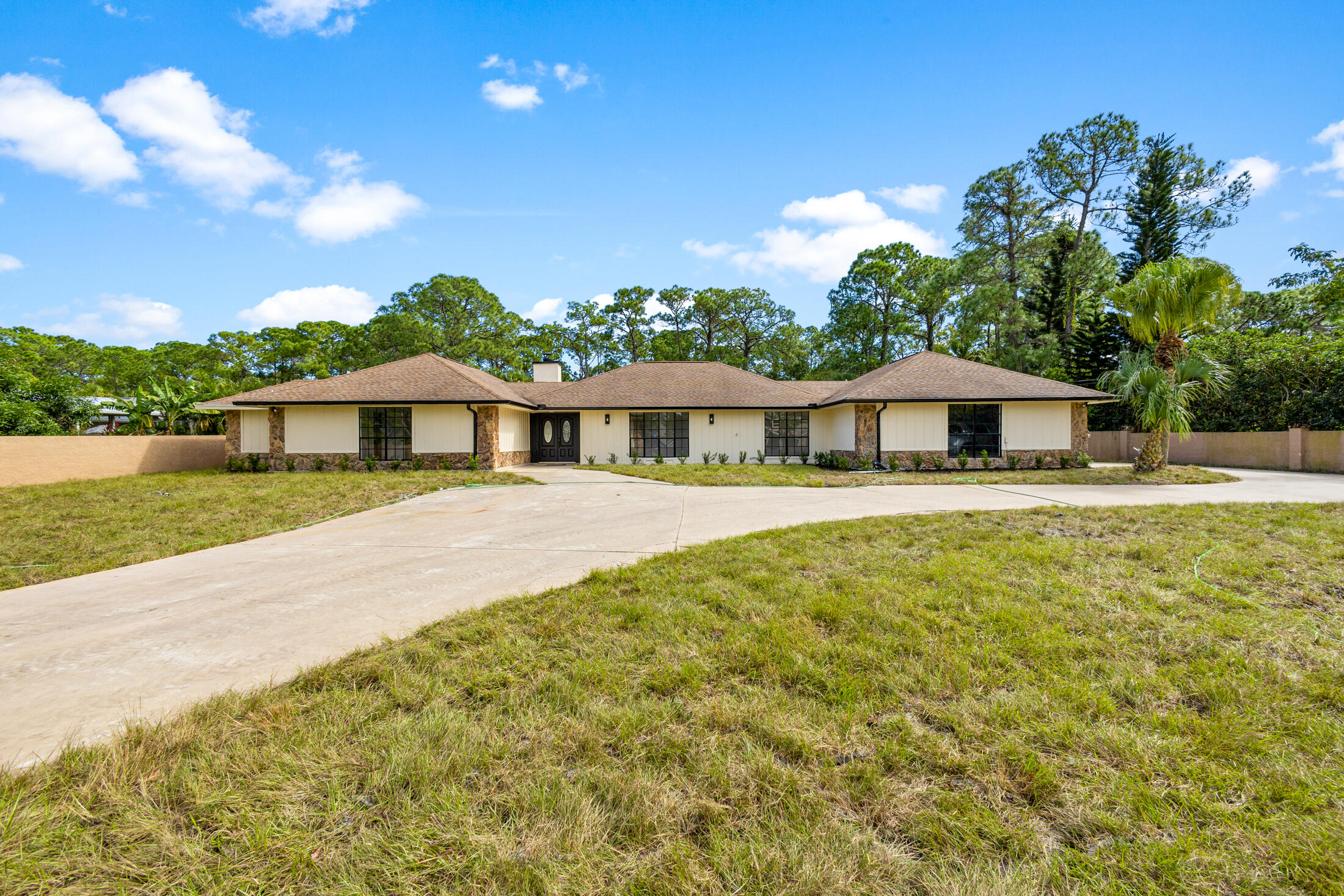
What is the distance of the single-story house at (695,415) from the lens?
55.2 ft

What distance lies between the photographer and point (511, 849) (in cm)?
170

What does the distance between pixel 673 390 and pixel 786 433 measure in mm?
4709

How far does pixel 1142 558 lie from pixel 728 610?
4.19m

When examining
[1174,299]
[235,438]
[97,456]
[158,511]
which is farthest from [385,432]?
[1174,299]

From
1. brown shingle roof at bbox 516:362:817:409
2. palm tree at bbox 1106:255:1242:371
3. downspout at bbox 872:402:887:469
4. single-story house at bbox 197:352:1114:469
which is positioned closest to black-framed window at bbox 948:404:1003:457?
single-story house at bbox 197:352:1114:469

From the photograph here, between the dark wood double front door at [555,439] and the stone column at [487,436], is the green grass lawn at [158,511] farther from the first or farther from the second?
the dark wood double front door at [555,439]

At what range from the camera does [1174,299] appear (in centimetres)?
1248

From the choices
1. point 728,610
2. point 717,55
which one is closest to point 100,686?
point 728,610

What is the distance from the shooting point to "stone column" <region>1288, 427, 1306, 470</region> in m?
16.3

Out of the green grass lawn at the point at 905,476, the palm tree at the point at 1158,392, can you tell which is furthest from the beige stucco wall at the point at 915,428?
the palm tree at the point at 1158,392

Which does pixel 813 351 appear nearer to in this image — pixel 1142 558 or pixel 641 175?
pixel 641 175

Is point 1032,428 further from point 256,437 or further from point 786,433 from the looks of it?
point 256,437

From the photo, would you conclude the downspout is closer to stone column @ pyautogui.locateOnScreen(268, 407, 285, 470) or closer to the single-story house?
the single-story house

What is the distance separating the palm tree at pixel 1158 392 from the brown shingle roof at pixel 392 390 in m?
17.6
